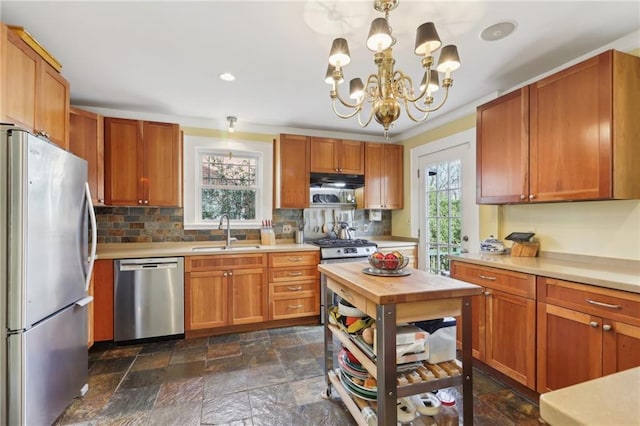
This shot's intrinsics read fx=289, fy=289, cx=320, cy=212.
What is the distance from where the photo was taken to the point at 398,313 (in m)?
1.35

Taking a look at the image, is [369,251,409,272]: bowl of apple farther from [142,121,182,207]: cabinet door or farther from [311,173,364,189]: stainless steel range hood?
[142,121,182,207]: cabinet door

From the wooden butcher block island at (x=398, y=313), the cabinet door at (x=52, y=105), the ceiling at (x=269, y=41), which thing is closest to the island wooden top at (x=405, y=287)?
the wooden butcher block island at (x=398, y=313)

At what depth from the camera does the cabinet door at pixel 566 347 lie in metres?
1.64

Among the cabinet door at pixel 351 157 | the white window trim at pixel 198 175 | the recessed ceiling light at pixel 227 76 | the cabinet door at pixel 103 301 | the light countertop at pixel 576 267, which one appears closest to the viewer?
the light countertop at pixel 576 267

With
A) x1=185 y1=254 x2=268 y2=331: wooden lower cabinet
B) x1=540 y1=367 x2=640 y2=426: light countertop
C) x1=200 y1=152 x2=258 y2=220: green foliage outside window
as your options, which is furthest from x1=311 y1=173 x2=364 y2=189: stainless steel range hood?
x1=540 y1=367 x2=640 y2=426: light countertop

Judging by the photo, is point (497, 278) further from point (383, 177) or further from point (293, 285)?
point (383, 177)

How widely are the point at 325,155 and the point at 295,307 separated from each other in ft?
6.43

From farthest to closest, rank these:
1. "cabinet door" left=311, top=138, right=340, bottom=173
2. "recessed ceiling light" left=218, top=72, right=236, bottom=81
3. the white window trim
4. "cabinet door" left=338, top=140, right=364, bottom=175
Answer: "cabinet door" left=338, top=140, right=364, bottom=175, "cabinet door" left=311, top=138, right=340, bottom=173, the white window trim, "recessed ceiling light" left=218, top=72, right=236, bottom=81

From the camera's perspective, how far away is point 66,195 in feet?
6.15

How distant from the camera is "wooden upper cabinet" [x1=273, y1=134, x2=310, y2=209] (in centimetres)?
367

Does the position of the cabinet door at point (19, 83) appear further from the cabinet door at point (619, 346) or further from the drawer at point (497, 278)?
the cabinet door at point (619, 346)

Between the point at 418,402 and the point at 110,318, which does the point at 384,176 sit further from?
the point at 110,318

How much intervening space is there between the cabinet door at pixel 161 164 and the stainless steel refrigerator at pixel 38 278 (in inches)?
45.7

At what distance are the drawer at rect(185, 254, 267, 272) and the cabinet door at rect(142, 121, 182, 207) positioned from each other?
729 millimetres
